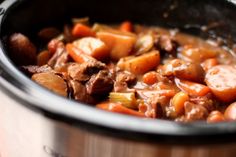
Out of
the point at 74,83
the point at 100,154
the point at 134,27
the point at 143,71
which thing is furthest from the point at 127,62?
the point at 100,154

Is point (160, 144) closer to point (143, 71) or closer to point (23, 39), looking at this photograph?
point (143, 71)

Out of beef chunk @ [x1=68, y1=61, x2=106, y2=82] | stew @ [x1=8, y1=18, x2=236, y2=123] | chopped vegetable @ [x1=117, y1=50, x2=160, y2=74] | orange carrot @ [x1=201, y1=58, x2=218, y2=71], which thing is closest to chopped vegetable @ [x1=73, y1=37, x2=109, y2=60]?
stew @ [x1=8, y1=18, x2=236, y2=123]

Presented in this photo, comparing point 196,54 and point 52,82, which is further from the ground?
point 52,82

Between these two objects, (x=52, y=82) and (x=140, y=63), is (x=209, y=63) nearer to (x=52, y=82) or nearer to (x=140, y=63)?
(x=140, y=63)

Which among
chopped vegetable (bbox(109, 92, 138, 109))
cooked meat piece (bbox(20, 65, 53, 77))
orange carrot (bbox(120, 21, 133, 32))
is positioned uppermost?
cooked meat piece (bbox(20, 65, 53, 77))

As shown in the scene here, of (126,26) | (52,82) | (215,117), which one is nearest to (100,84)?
(52,82)

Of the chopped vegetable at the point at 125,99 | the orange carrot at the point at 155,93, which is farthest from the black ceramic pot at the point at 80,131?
the orange carrot at the point at 155,93

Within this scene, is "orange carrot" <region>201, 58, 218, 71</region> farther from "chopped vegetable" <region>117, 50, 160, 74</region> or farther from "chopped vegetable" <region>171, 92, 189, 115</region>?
"chopped vegetable" <region>171, 92, 189, 115</region>
